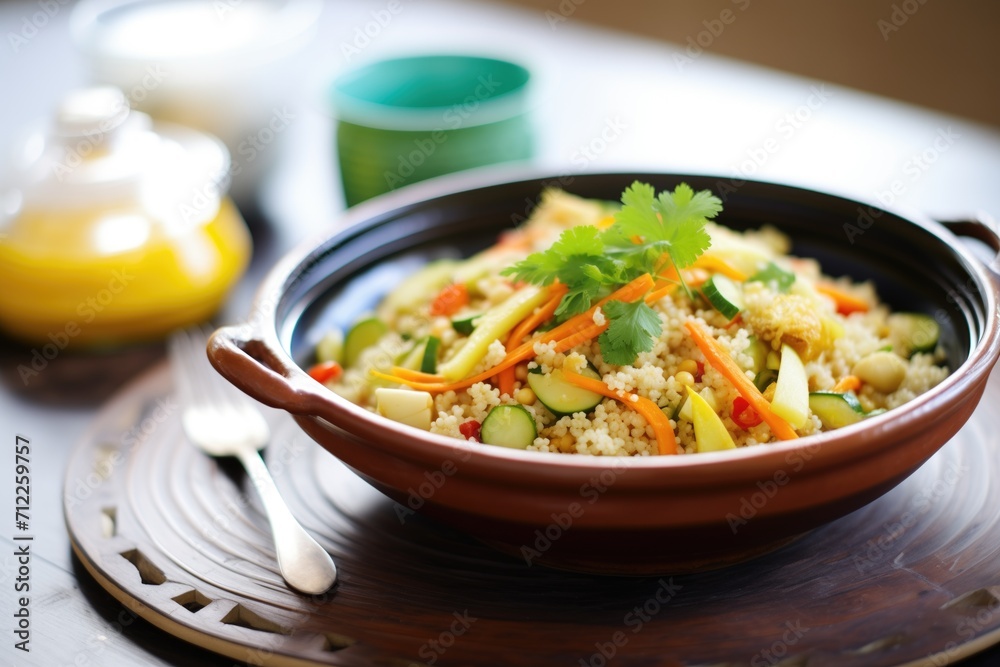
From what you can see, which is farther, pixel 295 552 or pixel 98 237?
pixel 98 237

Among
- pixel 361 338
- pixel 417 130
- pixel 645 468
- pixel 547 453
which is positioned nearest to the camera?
pixel 645 468

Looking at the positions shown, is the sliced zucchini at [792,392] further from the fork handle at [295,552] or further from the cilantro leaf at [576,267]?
the fork handle at [295,552]

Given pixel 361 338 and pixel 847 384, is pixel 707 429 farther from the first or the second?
pixel 361 338

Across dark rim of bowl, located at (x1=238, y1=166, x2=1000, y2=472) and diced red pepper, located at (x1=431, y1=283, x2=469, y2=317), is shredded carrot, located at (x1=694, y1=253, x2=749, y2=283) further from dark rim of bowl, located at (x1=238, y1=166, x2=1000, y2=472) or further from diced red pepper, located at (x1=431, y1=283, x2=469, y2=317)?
diced red pepper, located at (x1=431, y1=283, x2=469, y2=317)

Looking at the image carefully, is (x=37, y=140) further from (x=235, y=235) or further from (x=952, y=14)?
(x=952, y=14)

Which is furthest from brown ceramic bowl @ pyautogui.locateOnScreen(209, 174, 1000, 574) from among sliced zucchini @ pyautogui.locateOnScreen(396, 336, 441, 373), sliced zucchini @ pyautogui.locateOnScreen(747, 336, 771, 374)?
sliced zucchini @ pyautogui.locateOnScreen(747, 336, 771, 374)

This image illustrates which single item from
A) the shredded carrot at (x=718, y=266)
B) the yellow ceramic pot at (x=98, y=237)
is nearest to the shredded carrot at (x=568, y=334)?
the shredded carrot at (x=718, y=266)

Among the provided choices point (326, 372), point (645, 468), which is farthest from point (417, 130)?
point (645, 468)

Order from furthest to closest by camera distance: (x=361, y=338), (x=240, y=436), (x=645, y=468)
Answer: (x=361, y=338)
(x=240, y=436)
(x=645, y=468)
